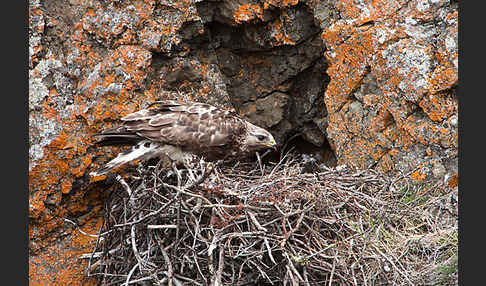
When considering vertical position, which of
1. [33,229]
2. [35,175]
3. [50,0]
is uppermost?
[50,0]

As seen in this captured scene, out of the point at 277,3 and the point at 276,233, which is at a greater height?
the point at 277,3

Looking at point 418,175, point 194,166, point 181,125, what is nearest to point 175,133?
point 181,125

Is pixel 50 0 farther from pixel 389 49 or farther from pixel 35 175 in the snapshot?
pixel 389 49

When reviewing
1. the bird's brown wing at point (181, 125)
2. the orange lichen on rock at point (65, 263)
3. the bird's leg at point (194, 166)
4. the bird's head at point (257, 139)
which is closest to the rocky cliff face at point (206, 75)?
the orange lichen on rock at point (65, 263)

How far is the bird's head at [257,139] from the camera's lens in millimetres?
4590

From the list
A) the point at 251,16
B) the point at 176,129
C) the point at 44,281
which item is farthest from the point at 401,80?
the point at 44,281

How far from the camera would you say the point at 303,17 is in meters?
4.64

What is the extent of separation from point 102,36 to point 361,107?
209 centimetres

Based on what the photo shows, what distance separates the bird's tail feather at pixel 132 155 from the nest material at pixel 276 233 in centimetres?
16

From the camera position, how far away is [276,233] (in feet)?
11.3

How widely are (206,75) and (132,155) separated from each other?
3.42 feet

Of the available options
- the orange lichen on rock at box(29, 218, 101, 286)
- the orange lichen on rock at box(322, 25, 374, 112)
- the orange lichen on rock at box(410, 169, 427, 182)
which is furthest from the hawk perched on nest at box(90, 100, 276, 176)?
the orange lichen on rock at box(410, 169, 427, 182)

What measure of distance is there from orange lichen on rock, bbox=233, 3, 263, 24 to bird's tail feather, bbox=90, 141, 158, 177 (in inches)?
51.2

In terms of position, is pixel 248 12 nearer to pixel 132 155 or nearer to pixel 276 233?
pixel 132 155
